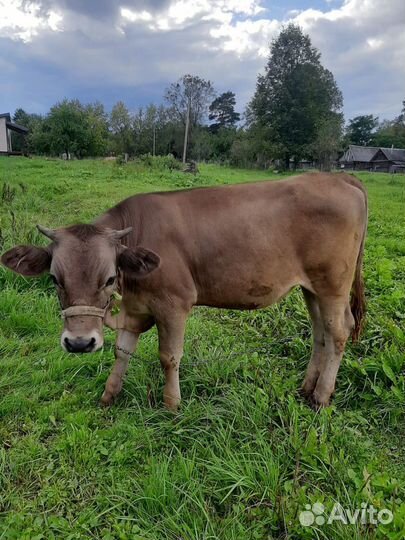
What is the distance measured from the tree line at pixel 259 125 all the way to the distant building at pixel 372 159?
17.4m

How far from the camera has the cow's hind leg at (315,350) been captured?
343cm

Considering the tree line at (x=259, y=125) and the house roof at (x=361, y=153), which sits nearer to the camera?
the tree line at (x=259, y=125)

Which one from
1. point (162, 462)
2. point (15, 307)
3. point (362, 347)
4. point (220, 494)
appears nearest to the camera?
point (220, 494)

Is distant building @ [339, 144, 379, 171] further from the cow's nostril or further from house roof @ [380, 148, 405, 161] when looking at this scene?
the cow's nostril

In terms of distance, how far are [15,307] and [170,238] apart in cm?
239

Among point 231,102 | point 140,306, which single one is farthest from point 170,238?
point 231,102

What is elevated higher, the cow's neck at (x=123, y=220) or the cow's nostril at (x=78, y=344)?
the cow's neck at (x=123, y=220)

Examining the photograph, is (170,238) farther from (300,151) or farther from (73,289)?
(300,151)

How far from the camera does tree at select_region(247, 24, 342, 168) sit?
3950cm

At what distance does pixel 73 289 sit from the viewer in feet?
7.92

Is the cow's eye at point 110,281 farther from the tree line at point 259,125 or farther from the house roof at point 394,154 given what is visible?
the house roof at point 394,154

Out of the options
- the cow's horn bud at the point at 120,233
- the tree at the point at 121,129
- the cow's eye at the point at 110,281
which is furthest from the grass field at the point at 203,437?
the tree at the point at 121,129

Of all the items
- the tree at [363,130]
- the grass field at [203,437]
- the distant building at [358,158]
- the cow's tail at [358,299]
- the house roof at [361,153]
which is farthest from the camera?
the tree at [363,130]

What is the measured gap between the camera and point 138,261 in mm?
2596
